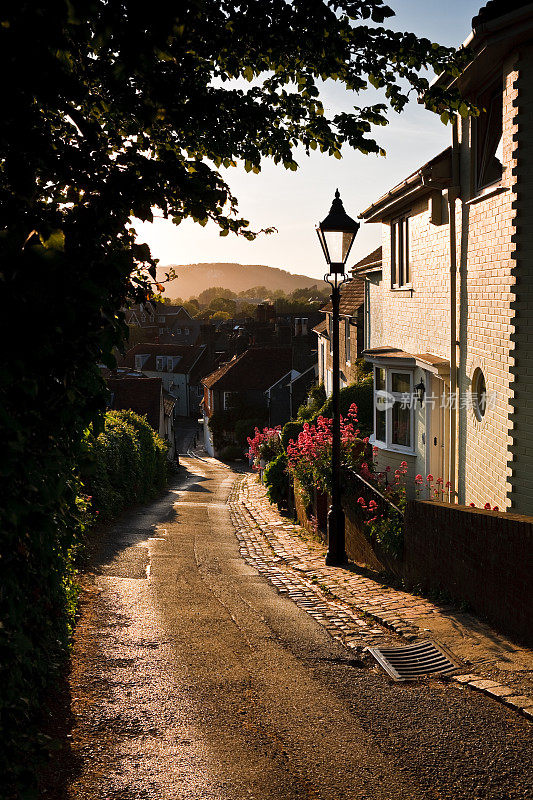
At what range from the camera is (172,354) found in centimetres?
8962

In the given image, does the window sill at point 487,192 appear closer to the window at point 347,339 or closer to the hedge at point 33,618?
the hedge at point 33,618

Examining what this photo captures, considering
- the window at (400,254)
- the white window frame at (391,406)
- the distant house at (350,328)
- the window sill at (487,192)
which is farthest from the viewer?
the distant house at (350,328)

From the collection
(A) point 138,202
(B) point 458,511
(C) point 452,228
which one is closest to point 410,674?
(B) point 458,511

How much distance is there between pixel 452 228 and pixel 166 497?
19.4 metres

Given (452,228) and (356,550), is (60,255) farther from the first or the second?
(356,550)

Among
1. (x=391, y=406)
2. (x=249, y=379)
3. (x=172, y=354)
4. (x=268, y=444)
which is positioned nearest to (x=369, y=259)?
(x=268, y=444)

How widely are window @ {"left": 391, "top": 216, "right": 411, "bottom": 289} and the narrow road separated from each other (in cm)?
895

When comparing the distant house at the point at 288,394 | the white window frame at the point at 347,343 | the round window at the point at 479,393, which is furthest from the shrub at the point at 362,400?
the distant house at the point at 288,394

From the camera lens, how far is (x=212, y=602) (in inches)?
371

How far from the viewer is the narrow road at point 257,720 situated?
4.67m

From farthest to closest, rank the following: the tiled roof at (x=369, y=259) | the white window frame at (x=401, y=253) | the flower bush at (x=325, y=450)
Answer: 1. the tiled roof at (x=369, y=259)
2. the white window frame at (x=401, y=253)
3. the flower bush at (x=325, y=450)

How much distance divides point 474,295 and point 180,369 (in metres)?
77.4

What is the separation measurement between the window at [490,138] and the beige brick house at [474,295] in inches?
0.8

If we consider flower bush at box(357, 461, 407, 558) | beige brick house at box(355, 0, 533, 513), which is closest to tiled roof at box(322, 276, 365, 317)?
beige brick house at box(355, 0, 533, 513)
